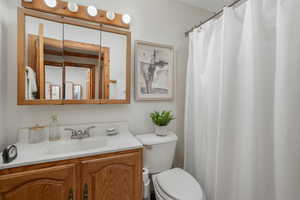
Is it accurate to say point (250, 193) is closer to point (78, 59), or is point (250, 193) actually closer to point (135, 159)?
point (135, 159)

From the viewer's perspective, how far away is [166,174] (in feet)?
4.18

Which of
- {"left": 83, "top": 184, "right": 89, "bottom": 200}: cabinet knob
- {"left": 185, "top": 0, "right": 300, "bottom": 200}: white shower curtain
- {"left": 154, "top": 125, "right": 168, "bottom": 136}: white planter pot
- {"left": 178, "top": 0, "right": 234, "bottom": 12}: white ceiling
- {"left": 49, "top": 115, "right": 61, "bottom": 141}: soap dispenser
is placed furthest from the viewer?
{"left": 178, "top": 0, "right": 234, "bottom": 12}: white ceiling

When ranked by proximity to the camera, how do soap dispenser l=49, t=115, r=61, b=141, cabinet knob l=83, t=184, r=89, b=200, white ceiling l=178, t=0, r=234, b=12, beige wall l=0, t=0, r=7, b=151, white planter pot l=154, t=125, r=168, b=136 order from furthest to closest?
1. white ceiling l=178, t=0, r=234, b=12
2. white planter pot l=154, t=125, r=168, b=136
3. soap dispenser l=49, t=115, r=61, b=141
4. beige wall l=0, t=0, r=7, b=151
5. cabinet knob l=83, t=184, r=89, b=200

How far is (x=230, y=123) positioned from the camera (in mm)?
1035

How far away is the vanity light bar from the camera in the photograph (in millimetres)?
1110

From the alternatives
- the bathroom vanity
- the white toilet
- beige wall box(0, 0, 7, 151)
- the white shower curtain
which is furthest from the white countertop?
the white shower curtain

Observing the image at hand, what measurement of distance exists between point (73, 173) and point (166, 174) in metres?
0.80

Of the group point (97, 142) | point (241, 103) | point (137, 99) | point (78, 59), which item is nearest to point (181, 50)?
point (137, 99)

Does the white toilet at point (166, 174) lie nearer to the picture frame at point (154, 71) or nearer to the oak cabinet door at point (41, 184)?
the picture frame at point (154, 71)

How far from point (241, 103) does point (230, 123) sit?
174 mm

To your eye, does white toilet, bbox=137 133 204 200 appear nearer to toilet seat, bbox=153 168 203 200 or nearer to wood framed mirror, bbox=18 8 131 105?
toilet seat, bbox=153 168 203 200

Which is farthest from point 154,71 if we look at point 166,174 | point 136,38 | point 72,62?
point 166,174

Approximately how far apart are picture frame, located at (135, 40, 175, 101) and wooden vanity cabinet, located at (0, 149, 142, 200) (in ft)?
2.27

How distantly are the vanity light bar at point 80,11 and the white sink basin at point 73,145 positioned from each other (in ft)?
3.66
